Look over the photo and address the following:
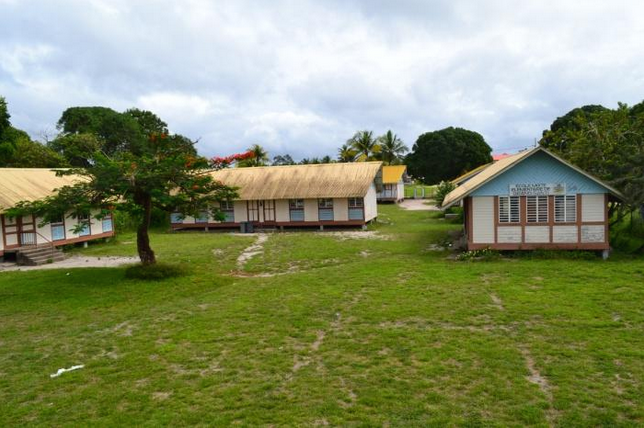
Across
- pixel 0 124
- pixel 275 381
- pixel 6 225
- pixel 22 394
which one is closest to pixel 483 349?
pixel 275 381

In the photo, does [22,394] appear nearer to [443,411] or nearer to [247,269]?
[443,411]

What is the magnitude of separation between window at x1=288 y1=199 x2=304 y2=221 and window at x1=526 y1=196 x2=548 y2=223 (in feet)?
57.3

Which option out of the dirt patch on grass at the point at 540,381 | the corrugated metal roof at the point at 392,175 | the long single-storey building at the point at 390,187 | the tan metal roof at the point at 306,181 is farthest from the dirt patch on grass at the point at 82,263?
the long single-storey building at the point at 390,187

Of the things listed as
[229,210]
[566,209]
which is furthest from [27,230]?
[566,209]

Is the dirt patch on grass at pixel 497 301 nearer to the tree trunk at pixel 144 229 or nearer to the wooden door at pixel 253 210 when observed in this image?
the tree trunk at pixel 144 229

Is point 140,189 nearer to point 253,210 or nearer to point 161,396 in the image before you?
point 161,396

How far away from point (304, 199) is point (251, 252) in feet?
34.6

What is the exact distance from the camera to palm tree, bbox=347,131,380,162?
67.9 m

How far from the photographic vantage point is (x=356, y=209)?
110ft

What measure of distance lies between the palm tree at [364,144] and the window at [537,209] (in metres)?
48.5

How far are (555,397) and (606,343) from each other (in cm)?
304

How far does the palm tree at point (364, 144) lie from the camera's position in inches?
2675

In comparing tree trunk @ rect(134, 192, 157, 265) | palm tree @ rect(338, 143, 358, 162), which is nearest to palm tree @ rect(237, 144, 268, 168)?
palm tree @ rect(338, 143, 358, 162)

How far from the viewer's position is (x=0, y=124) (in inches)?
1549
